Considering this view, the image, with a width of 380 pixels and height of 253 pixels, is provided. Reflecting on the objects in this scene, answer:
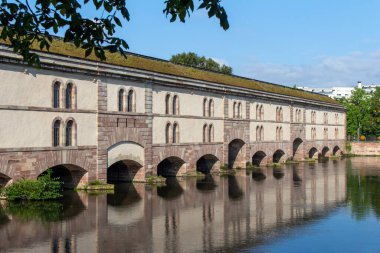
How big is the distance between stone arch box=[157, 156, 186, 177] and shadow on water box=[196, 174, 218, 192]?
186 cm

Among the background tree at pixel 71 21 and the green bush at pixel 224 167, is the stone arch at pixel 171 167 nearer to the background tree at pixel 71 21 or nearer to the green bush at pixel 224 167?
the green bush at pixel 224 167

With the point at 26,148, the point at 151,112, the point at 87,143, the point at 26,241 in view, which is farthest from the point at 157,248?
the point at 151,112

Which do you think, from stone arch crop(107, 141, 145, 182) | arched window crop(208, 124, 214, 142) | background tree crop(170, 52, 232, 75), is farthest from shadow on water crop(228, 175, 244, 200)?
background tree crop(170, 52, 232, 75)

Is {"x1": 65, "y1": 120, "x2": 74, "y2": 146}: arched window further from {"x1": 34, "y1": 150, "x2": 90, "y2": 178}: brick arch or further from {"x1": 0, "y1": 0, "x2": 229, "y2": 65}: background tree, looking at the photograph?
{"x1": 0, "y1": 0, "x2": 229, "y2": 65}: background tree

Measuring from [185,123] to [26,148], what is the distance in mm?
15150

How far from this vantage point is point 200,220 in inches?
896

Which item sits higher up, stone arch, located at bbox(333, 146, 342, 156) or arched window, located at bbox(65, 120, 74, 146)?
arched window, located at bbox(65, 120, 74, 146)

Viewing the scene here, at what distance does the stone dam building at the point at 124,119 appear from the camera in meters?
25.6

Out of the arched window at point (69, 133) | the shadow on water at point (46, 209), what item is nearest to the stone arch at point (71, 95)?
the arched window at point (69, 133)

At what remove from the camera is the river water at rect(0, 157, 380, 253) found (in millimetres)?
17875

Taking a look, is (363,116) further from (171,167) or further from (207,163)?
(171,167)

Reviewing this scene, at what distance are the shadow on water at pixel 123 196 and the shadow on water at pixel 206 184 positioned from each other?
4536 mm

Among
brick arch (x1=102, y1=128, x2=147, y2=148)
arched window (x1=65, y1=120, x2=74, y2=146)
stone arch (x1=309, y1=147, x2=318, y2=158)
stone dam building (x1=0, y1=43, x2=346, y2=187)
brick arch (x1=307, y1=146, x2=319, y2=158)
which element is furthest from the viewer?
stone arch (x1=309, y1=147, x2=318, y2=158)

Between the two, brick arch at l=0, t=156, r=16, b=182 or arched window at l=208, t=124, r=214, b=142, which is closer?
brick arch at l=0, t=156, r=16, b=182
